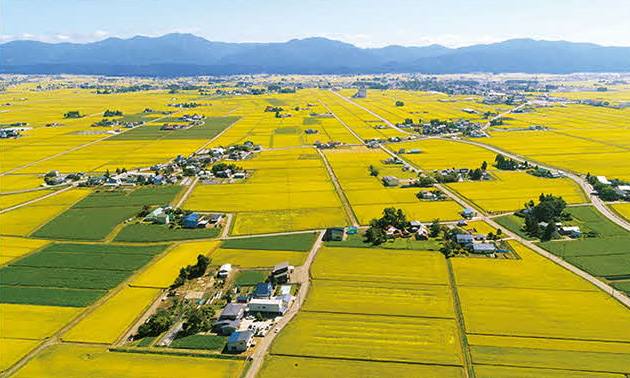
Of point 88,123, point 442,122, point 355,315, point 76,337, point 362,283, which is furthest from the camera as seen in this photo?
point 88,123

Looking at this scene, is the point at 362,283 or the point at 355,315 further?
the point at 362,283

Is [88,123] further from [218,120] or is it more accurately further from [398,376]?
[398,376]

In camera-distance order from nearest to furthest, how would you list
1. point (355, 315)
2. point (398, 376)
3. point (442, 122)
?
point (398, 376) < point (355, 315) < point (442, 122)

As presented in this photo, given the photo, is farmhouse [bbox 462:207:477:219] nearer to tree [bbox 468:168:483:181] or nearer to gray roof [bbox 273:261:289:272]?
tree [bbox 468:168:483:181]

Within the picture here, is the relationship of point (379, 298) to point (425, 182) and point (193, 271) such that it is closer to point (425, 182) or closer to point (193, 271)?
point (193, 271)

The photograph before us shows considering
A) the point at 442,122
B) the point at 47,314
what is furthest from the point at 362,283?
the point at 442,122

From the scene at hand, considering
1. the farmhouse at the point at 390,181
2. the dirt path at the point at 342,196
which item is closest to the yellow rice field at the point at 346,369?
the dirt path at the point at 342,196

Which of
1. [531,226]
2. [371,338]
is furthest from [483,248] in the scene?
[371,338]
